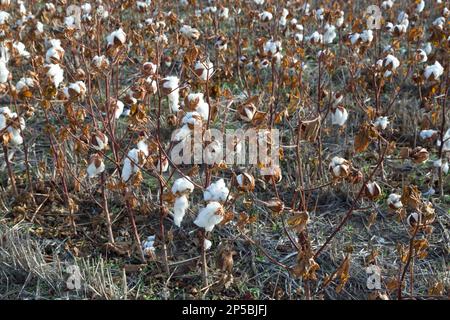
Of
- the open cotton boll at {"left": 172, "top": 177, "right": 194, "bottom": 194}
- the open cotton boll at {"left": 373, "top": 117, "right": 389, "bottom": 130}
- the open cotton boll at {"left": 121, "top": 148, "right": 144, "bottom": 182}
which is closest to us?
the open cotton boll at {"left": 172, "top": 177, "right": 194, "bottom": 194}

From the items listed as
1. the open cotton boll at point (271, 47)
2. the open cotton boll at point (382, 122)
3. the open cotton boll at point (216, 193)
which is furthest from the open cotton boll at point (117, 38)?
the open cotton boll at point (382, 122)

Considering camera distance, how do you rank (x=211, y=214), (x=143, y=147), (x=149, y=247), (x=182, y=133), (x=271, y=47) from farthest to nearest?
(x=271, y=47) < (x=149, y=247) < (x=143, y=147) < (x=182, y=133) < (x=211, y=214)

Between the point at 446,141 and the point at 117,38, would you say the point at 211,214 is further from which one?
the point at 446,141

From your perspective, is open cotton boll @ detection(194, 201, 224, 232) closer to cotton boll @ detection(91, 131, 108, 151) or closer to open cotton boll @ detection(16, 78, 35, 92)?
cotton boll @ detection(91, 131, 108, 151)

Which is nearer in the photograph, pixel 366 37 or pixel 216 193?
pixel 216 193

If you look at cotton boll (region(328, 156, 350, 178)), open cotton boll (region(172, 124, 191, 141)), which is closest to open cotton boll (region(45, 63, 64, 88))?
open cotton boll (region(172, 124, 191, 141))

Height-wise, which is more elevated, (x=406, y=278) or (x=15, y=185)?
(x=15, y=185)

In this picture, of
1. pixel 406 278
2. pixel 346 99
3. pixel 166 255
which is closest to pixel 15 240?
pixel 166 255

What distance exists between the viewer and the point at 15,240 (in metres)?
2.54

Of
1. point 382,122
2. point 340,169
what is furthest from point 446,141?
point 340,169

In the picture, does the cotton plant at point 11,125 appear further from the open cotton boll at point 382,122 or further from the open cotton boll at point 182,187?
the open cotton boll at point 382,122

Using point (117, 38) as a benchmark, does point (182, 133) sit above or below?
below
